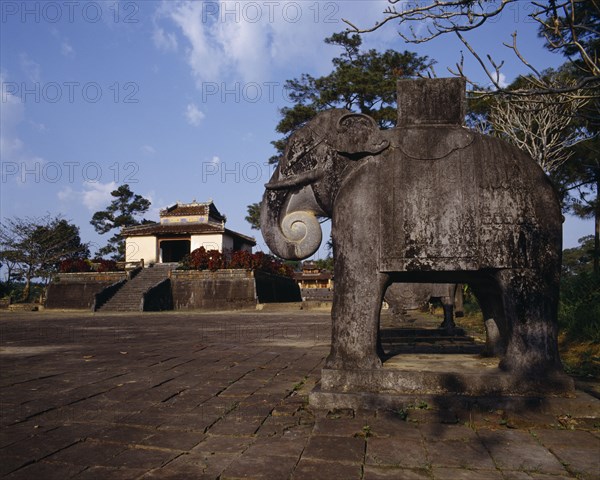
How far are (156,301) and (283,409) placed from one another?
887 inches

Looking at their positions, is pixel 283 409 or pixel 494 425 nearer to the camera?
pixel 494 425

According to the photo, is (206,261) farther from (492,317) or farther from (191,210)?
(492,317)

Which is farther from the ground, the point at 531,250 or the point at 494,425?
the point at 531,250

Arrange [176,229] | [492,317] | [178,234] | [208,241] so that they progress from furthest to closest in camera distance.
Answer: [178,234]
[176,229]
[208,241]
[492,317]

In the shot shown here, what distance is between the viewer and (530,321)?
3420 millimetres

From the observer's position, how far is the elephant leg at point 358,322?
354cm

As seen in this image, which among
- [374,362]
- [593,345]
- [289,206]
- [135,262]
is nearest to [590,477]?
[374,362]

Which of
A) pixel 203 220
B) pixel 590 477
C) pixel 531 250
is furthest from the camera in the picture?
pixel 203 220

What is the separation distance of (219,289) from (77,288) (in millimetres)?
7930

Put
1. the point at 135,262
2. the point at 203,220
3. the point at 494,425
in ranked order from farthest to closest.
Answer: the point at 203,220 < the point at 135,262 < the point at 494,425

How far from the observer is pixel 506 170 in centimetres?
355

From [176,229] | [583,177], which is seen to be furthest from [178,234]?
[583,177]

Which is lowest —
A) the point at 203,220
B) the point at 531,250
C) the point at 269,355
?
the point at 269,355

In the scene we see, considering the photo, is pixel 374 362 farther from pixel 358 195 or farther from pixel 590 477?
pixel 590 477
